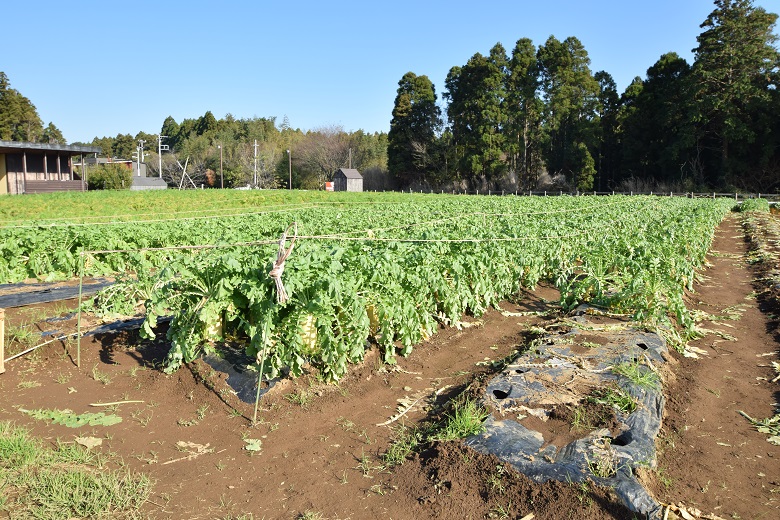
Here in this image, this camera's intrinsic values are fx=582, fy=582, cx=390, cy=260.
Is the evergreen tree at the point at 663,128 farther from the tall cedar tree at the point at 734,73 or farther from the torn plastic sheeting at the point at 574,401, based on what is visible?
the torn plastic sheeting at the point at 574,401

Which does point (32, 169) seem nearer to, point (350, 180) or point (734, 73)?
point (350, 180)

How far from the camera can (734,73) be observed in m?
42.6

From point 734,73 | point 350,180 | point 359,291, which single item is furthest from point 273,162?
point 359,291

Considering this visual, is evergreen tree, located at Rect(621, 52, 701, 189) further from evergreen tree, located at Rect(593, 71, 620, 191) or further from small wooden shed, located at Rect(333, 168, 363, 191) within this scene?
small wooden shed, located at Rect(333, 168, 363, 191)

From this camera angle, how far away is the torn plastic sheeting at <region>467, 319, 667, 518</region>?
141 inches

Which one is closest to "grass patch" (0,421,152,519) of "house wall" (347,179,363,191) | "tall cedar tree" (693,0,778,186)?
"tall cedar tree" (693,0,778,186)

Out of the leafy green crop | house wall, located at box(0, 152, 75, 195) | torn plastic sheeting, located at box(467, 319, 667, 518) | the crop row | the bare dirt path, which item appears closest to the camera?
torn plastic sheeting, located at box(467, 319, 667, 518)

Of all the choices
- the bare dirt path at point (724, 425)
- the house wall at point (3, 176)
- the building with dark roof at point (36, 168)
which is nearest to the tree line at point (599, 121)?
the building with dark roof at point (36, 168)

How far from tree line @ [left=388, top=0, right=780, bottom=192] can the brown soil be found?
42.5m

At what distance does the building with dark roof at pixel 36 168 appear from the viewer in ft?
113

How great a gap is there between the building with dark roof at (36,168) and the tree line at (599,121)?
29721 mm

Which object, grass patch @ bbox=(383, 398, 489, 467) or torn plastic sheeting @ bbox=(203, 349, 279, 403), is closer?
grass patch @ bbox=(383, 398, 489, 467)

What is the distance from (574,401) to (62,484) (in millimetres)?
3630

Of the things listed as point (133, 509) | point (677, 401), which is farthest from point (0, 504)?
point (677, 401)
